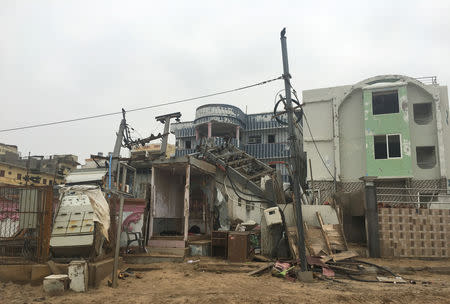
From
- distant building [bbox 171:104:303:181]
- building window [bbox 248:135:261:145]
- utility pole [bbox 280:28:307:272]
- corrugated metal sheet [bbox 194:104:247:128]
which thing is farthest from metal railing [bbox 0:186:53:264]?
building window [bbox 248:135:261:145]

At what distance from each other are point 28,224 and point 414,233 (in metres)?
12.0

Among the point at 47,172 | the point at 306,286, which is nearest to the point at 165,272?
the point at 306,286

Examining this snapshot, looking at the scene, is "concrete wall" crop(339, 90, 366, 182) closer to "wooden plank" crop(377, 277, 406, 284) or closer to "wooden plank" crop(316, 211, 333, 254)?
"wooden plank" crop(316, 211, 333, 254)

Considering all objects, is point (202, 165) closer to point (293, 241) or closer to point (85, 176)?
point (293, 241)

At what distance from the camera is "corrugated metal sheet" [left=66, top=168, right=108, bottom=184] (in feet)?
58.6

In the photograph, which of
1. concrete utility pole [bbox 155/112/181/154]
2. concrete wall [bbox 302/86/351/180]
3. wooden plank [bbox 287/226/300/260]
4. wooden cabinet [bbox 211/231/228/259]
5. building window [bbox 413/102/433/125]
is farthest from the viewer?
concrete wall [bbox 302/86/351/180]

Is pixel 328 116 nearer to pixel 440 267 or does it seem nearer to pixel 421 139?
pixel 421 139

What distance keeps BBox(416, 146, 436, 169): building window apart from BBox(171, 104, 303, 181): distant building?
35.5 ft

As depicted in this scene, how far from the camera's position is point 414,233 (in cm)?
1151

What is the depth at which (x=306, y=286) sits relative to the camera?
8109 mm

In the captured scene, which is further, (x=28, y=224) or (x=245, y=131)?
(x=245, y=131)

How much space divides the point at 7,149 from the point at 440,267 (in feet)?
209

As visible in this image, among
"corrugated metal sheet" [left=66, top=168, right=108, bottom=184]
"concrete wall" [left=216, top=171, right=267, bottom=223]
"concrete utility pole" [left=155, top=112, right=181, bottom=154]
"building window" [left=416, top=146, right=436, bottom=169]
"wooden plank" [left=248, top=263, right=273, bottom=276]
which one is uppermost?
"concrete utility pole" [left=155, top=112, right=181, bottom=154]

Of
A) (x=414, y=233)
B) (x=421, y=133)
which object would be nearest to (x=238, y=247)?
(x=414, y=233)
